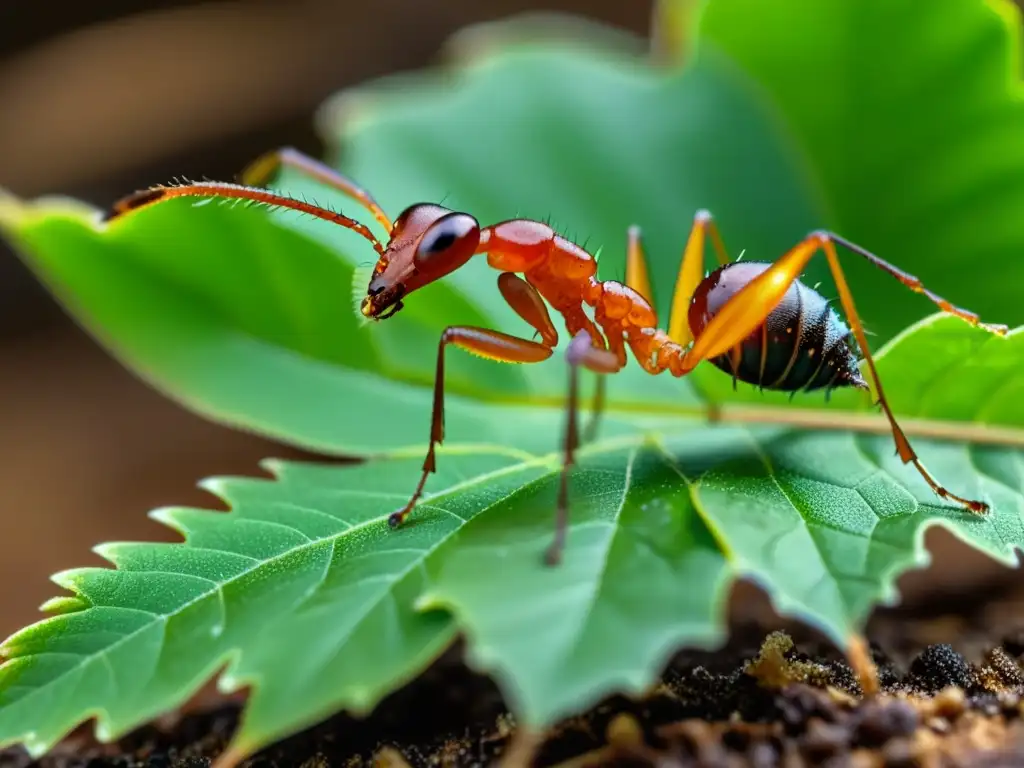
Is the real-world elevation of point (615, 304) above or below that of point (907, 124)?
below

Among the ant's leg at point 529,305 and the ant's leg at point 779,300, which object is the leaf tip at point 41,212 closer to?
the ant's leg at point 529,305

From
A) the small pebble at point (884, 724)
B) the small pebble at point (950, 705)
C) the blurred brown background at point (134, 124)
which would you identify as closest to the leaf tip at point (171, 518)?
the small pebble at point (884, 724)

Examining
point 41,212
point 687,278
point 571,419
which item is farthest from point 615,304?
point 41,212

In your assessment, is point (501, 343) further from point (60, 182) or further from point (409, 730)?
point (60, 182)

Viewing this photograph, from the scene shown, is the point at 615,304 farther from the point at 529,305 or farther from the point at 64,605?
the point at 64,605

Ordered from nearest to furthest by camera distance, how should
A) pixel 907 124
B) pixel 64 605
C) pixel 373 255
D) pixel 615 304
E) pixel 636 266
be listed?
pixel 64 605 < pixel 615 304 < pixel 636 266 < pixel 907 124 < pixel 373 255

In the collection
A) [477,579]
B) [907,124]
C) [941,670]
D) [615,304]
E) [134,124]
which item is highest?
[134,124]
